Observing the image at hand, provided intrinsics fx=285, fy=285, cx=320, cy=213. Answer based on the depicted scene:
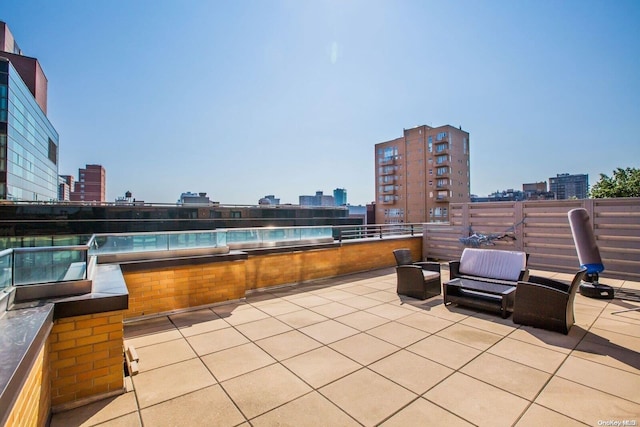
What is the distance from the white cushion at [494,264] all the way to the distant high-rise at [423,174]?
44545 mm

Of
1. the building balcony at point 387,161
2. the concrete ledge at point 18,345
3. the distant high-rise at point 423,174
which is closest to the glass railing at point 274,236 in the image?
the concrete ledge at point 18,345

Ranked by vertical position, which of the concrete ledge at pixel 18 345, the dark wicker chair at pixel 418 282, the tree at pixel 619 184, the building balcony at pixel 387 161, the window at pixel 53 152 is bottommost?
the dark wicker chair at pixel 418 282

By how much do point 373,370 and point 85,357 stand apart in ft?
9.26

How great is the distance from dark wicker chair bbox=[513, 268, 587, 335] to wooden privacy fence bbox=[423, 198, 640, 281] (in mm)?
4441

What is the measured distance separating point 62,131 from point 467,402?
323 ft

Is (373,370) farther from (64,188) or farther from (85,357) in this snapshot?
(64,188)

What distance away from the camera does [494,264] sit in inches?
228

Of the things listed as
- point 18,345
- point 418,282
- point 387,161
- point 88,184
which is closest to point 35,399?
point 18,345

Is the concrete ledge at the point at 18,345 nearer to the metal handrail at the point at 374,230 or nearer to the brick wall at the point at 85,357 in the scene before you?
the brick wall at the point at 85,357

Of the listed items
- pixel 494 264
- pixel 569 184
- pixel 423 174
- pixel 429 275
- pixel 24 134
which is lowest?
pixel 429 275

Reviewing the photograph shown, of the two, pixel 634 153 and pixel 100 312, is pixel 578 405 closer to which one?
pixel 100 312

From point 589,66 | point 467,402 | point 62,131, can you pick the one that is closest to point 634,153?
point 589,66

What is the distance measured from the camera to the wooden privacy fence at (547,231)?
7.09 meters

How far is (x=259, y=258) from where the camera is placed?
6.65 metres
